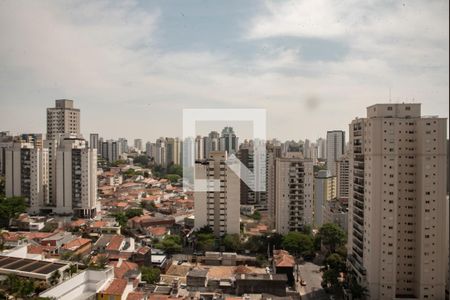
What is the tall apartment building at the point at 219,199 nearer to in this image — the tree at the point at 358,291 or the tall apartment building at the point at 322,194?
the tall apartment building at the point at 322,194

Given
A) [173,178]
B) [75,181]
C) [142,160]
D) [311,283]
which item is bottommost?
[311,283]

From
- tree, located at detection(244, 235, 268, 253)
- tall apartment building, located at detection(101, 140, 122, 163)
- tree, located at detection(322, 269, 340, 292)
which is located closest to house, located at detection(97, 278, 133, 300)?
tree, located at detection(322, 269, 340, 292)

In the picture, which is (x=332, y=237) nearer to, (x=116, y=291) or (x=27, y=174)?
(x=116, y=291)

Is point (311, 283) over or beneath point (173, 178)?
beneath

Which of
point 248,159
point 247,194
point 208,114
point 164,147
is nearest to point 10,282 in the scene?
point 208,114

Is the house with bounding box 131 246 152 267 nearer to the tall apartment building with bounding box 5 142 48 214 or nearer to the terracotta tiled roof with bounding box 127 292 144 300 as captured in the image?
the terracotta tiled roof with bounding box 127 292 144 300

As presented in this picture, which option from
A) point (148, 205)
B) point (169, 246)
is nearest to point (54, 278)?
point (169, 246)

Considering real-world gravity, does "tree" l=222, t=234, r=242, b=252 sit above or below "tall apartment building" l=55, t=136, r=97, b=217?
below
